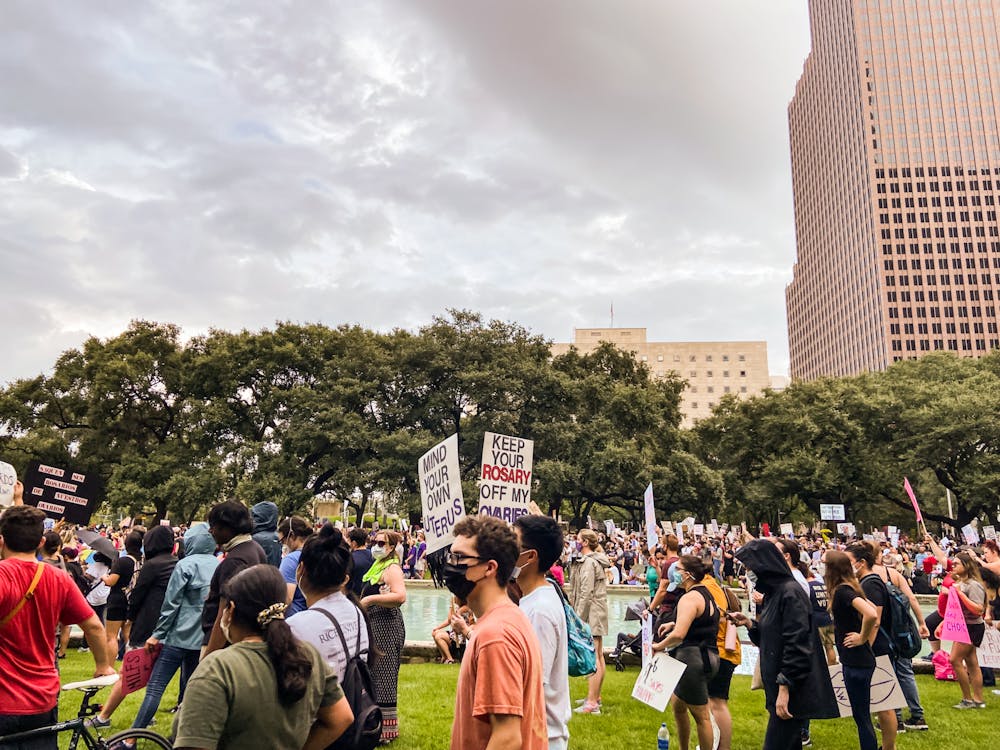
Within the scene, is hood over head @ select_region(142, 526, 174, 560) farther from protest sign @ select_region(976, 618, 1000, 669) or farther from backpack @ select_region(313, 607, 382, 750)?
protest sign @ select_region(976, 618, 1000, 669)

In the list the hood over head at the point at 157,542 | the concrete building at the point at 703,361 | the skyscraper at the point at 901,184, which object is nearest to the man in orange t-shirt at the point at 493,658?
the hood over head at the point at 157,542

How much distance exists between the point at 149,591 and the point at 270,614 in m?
5.14

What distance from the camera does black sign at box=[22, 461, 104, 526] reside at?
11000mm

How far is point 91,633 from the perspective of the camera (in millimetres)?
4230

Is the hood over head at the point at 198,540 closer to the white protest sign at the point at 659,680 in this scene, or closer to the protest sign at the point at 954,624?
the white protest sign at the point at 659,680

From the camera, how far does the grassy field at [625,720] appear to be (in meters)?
7.07

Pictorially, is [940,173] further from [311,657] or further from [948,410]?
[311,657]

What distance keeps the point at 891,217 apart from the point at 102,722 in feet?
471

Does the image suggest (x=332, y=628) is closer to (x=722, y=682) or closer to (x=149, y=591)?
(x=722, y=682)

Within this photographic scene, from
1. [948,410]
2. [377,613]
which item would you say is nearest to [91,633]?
[377,613]

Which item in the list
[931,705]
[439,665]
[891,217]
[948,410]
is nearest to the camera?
[931,705]

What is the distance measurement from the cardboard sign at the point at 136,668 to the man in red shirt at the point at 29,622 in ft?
6.47

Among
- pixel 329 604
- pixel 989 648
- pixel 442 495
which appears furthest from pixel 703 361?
pixel 329 604

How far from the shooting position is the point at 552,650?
360cm
